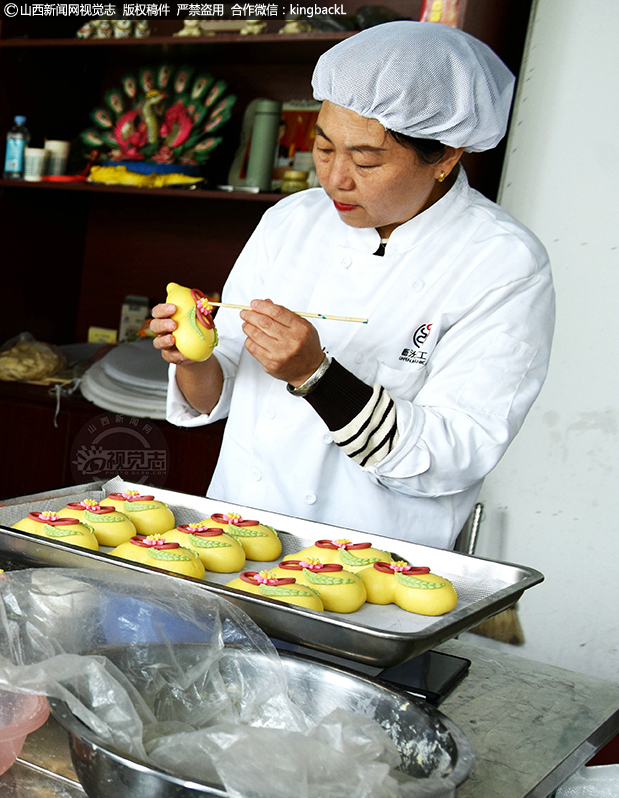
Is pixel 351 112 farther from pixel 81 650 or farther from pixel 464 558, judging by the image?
pixel 81 650

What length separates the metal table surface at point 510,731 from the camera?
810 millimetres

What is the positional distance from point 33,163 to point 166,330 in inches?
71.9

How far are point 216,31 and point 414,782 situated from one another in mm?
2535

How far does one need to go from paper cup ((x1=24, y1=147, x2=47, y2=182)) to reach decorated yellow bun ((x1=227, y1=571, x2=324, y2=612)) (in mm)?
2234

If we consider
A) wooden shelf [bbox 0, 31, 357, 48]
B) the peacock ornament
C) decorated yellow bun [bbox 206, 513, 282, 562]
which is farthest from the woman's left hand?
the peacock ornament

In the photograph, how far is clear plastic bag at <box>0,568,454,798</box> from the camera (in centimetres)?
67

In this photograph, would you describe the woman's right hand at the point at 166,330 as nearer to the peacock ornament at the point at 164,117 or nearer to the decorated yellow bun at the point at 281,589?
the decorated yellow bun at the point at 281,589

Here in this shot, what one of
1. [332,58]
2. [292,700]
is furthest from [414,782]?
[332,58]

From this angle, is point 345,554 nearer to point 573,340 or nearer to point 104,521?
point 104,521

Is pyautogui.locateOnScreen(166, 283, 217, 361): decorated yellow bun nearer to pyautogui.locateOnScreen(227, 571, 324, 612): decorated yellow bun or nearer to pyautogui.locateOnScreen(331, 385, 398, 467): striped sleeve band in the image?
pyautogui.locateOnScreen(331, 385, 398, 467): striped sleeve band

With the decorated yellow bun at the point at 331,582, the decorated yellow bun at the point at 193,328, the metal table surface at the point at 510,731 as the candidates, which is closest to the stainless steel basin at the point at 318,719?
the metal table surface at the point at 510,731

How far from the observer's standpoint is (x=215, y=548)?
48.3 inches

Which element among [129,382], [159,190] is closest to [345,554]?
[129,382]

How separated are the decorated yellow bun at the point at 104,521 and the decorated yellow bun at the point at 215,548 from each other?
0.08 metres
